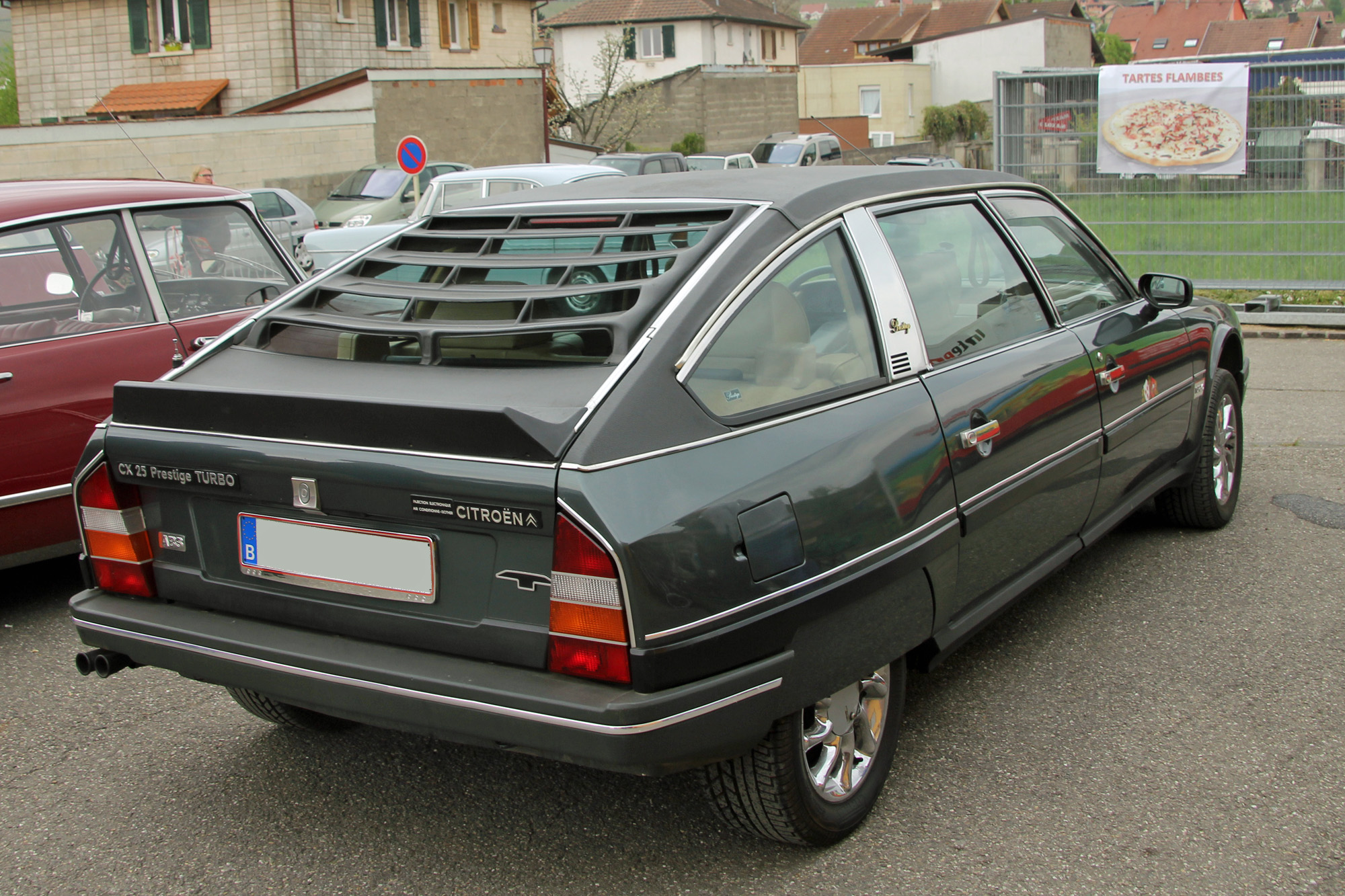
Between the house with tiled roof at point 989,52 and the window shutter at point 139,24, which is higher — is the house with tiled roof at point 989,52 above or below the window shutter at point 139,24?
above

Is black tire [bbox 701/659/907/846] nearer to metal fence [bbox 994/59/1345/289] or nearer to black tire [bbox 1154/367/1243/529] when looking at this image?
black tire [bbox 1154/367/1243/529]

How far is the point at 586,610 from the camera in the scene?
2.46 m

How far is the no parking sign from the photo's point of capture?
17.0 meters

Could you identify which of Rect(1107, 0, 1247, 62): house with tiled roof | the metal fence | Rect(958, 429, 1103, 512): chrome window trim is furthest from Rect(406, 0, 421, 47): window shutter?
Rect(1107, 0, 1247, 62): house with tiled roof

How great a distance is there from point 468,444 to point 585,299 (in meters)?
0.60

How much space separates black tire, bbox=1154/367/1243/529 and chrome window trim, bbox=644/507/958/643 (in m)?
2.38

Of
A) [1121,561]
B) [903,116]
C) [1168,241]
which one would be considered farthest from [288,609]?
[903,116]

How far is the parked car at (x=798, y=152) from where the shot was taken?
31.8 m

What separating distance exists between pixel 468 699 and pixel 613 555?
1.49 ft

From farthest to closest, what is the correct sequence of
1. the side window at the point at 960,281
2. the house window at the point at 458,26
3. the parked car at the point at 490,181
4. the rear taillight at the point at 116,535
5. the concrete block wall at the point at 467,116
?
the house window at the point at 458,26 < the concrete block wall at the point at 467,116 < the parked car at the point at 490,181 < the side window at the point at 960,281 < the rear taillight at the point at 116,535

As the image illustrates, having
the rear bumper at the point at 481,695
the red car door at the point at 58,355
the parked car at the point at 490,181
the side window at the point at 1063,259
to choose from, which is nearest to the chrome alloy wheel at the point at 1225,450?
the side window at the point at 1063,259

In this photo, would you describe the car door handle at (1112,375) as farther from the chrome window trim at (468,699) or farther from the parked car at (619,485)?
the chrome window trim at (468,699)

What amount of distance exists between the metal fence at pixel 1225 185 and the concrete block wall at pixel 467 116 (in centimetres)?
1902

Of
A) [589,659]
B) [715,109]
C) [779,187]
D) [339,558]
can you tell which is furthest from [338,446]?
[715,109]
